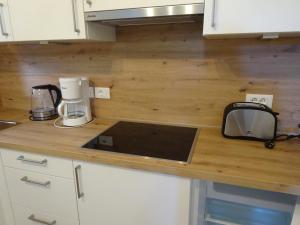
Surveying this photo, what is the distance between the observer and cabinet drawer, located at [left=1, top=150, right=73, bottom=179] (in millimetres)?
1185

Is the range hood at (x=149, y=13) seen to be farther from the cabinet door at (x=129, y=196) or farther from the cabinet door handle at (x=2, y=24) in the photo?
the cabinet door at (x=129, y=196)

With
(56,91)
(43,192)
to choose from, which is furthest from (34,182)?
(56,91)

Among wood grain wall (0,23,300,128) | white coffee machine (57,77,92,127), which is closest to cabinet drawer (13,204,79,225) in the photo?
white coffee machine (57,77,92,127)

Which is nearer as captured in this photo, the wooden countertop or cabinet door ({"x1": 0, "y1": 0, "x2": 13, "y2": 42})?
the wooden countertop

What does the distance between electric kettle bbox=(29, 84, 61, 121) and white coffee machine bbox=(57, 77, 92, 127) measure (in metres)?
0.20

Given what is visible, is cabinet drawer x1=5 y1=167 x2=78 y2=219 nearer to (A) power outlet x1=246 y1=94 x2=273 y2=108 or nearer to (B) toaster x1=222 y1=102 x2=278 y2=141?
(B) toaster x1=222 y1=102 x2=278 y2=141

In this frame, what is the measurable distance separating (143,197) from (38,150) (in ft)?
1.93

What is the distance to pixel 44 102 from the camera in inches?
70.2

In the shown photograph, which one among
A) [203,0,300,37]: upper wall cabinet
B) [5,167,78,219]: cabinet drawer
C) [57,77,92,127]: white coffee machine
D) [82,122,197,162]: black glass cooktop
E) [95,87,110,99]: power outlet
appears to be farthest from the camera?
[95,87,110,99]: power outlet

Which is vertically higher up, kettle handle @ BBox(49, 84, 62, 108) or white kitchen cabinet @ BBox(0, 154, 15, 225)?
kettle handle @ BBox(49, 84, 62, 108)

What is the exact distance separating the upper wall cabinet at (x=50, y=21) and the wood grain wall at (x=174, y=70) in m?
0.27

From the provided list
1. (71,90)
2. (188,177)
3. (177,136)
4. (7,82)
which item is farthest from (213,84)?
(7,82)

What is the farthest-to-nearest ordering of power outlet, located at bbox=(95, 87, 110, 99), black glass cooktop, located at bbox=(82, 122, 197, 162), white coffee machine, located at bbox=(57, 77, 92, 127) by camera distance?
power outlet, located at bbox=(95, 87, 110, 99) < white coffee machine, located at bbox=(57, 77, 92, 127) < black glass cooktop, located at bbox=(82, 122, 197, 162)

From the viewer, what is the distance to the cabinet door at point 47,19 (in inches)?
46.9
